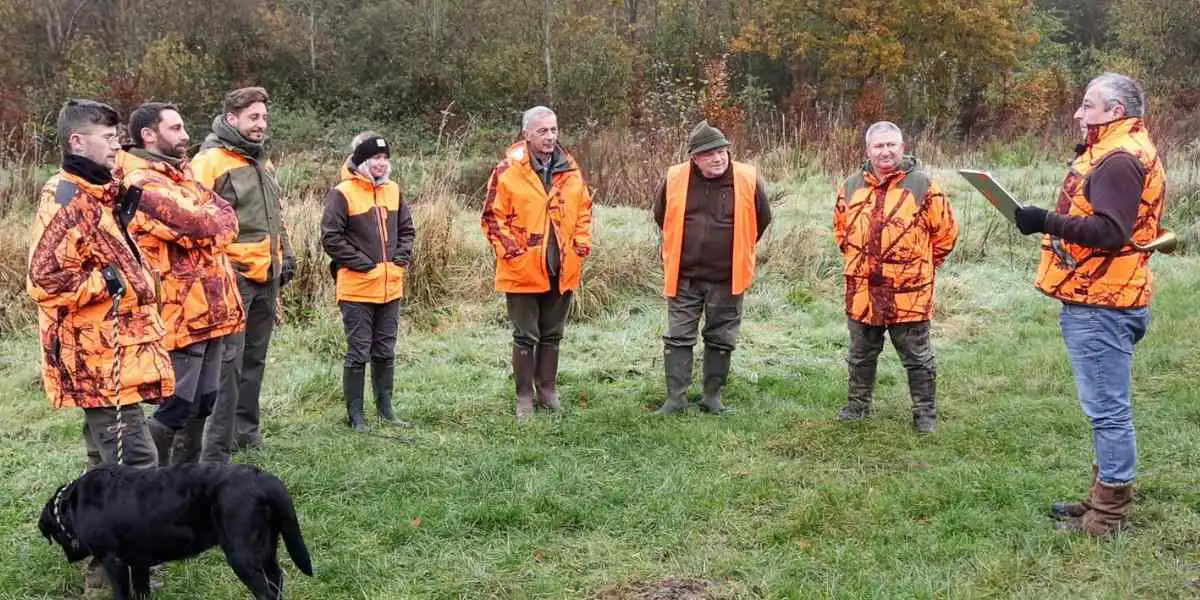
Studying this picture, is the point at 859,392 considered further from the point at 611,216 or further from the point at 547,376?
the point at 611,216

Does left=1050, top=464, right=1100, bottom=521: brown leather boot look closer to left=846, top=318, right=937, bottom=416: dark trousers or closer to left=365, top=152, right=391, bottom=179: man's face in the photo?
left=846, top=318, right=937, bottom=416: dark trousers

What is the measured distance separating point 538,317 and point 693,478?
172cm

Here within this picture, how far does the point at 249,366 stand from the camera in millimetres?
5215

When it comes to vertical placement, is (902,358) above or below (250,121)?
below

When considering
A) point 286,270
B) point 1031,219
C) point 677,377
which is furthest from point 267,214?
point 1031,219

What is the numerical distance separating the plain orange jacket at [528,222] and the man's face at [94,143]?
8.45 ft

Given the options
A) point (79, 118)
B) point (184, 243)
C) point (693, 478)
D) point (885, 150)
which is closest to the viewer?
point (79, 118)

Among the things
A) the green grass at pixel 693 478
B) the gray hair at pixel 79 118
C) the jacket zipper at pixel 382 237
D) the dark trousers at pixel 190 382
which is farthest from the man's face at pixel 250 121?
the green grass at pixel 693 478

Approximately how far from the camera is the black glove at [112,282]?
11.1ft

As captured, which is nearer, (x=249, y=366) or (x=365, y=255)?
(x=249, y=366)

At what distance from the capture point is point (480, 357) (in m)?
7.18

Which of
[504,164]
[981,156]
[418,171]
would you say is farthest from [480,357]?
[981,156]

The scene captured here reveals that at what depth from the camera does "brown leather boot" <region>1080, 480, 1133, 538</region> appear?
3900 millimetres

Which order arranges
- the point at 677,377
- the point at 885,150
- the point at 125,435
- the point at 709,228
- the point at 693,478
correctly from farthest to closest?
the point at 677,377 < the point at 709,228 < the point at 885,150 < the point at 693,478 < the point at 125,435
